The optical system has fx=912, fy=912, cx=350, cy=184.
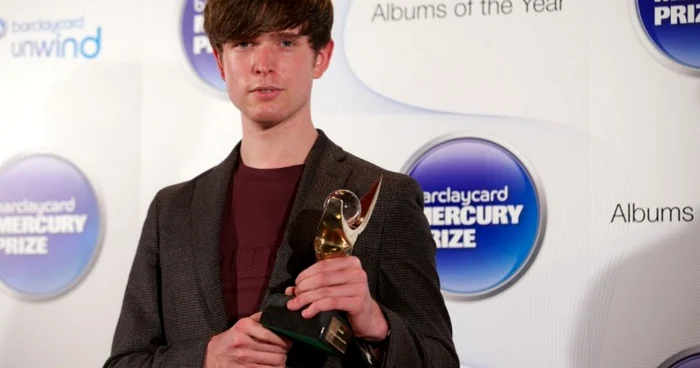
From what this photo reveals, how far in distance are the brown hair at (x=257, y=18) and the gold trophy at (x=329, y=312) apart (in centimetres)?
49

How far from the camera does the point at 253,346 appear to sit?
1462mm

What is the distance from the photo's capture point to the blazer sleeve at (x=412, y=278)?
168cm

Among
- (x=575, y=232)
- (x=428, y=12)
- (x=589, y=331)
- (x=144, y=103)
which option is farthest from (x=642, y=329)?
(x=144, y=103)

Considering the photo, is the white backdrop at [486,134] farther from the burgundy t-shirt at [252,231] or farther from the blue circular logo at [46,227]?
the burgundy t-shirt at [252,231]

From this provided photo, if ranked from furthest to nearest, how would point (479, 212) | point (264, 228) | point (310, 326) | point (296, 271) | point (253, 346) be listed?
point (479, 212) → point (264, 228) → point (296, 271) → point (253, 346) → point (310, 326)

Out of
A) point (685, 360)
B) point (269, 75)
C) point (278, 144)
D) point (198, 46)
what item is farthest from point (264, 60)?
point (685, 360)

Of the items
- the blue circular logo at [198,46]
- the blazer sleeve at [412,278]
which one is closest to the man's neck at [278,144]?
the blazer sleeve at [412,278]

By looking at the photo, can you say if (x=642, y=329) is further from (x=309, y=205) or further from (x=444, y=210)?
(x=309, y=205)

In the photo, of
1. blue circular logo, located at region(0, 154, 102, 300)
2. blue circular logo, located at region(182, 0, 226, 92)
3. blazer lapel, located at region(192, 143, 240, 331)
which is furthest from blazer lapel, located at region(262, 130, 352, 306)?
blue circular logo, located at region(0, 154, 102, 300)

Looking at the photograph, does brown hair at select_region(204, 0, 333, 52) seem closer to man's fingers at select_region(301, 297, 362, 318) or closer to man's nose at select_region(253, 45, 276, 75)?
man's nose at select_region(253, 45, 276, 75)

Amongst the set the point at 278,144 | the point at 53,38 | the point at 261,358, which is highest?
the point at 53,38

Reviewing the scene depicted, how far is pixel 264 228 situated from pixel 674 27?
1.27 metres

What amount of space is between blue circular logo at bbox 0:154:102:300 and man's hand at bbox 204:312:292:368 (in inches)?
55.2

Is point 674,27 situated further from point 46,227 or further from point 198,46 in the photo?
point 46,227
